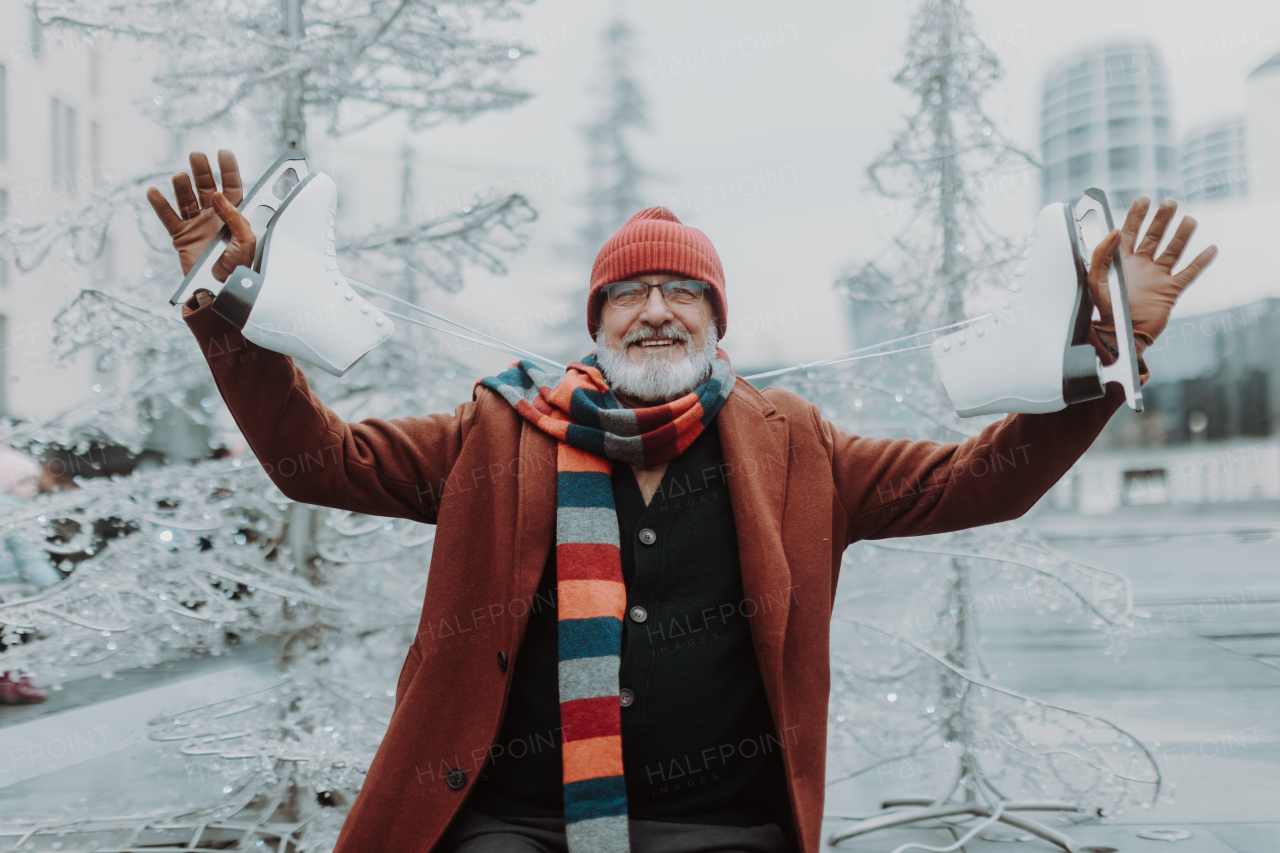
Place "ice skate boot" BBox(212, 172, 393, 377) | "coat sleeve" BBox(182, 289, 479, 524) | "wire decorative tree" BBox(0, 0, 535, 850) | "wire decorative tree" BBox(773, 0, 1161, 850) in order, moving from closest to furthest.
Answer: "ice skate boot" BBox(212, 172, 393, 377)
"coat sleeve" BBox(182, 289, 479, 524)
"wire decorative tree" BBox(0, 0, 535, 850)
"wire decorative tree" BBox(773, 0, 1161, 850)

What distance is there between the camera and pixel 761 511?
1630 mm

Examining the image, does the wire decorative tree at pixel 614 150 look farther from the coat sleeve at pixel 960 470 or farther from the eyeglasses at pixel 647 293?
the coat sleeve at pixel 960 470

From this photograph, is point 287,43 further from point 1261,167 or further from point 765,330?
point 1261,167

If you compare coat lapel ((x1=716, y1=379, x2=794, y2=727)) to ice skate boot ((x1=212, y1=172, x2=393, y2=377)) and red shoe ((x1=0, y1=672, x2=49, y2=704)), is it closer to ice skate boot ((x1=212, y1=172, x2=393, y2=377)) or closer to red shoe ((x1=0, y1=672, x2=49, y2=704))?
ice skate boot ((x1=212, y1=172, x2=393, y2=377))

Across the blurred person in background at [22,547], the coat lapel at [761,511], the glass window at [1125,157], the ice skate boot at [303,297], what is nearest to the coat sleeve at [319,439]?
the ice skate boot at [303,297]

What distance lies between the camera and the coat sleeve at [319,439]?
1.43m

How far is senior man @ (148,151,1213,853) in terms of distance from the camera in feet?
4.84

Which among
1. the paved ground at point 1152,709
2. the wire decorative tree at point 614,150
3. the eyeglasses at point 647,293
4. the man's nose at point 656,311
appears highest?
the wire decorative tree at point 614,150

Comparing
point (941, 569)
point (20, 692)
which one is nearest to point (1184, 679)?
point (941, 569)

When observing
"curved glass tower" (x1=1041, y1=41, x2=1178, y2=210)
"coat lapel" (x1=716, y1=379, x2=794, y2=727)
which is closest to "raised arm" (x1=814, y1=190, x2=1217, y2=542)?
"coat lapel" (x1=716, y1=379, x2=794, y2=727)

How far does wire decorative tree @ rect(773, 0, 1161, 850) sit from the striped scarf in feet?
4.61

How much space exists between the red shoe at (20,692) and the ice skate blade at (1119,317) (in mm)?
3460

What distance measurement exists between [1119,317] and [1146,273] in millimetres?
111

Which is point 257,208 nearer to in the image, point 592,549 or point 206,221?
point 206,221
